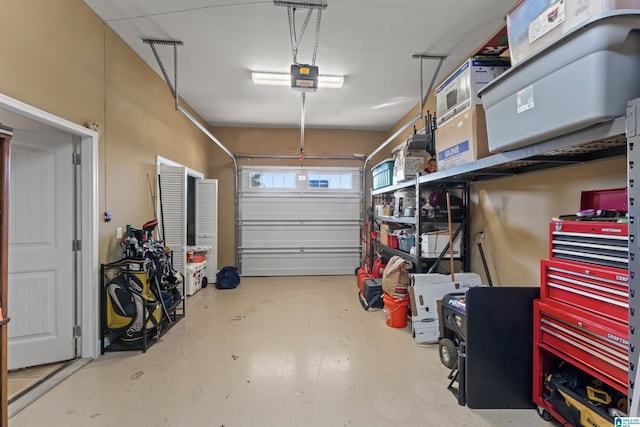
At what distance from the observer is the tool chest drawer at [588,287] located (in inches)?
49.6

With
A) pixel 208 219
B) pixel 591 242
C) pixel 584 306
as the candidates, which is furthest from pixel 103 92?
pixel 584 306

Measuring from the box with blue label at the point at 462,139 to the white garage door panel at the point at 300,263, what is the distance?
382 cm

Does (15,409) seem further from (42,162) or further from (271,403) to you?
(42,162)

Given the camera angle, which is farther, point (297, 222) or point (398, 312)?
point (297, 222)

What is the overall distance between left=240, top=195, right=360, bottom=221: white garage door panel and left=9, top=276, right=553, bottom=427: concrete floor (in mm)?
2758

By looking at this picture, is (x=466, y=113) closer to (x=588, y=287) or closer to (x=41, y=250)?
(x=588, y=287)

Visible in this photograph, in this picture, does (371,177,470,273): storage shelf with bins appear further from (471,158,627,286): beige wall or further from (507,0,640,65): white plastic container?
(507,0,640,65): white plastic container

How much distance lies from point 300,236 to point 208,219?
186cm

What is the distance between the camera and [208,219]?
519cm

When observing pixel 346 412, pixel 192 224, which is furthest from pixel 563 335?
pixel 192 224

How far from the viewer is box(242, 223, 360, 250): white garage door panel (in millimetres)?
5859

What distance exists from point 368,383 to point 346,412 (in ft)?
1.21

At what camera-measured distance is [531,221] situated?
2.35 m

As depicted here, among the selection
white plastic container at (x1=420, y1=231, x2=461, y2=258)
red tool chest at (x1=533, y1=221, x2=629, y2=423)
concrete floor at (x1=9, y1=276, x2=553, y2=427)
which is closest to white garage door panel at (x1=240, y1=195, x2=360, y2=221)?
concrete floor at (x1=9, y1=276, x2=553, y2=427)
